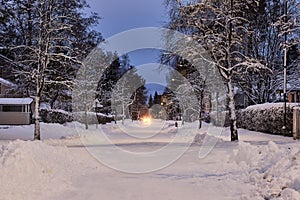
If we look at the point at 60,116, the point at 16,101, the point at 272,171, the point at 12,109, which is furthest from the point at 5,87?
the point at 272,171

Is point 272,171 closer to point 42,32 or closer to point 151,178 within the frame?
point 151,178

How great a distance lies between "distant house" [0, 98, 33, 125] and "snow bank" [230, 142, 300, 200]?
104 ft

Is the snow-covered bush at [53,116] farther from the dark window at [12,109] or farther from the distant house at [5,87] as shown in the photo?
the distant house at [5,87]

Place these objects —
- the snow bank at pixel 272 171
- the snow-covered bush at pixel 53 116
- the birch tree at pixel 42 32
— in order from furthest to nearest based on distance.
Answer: the snow-covered bush at pixel 53 116 < the birch tree at pixel 42 32 < the snow bank at pixel 272 171

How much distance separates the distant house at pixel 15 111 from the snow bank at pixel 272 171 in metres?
31.6

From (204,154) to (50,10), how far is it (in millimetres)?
13038

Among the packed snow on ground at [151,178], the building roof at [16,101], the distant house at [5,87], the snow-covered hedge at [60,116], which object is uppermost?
the distant house at [5,87]

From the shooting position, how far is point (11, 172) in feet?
26.7

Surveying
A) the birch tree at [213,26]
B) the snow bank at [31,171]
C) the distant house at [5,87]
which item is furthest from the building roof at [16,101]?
the snow bank at [31,171]

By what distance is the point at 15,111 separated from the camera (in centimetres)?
3900

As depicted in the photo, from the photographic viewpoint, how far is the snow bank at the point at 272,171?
6951 mm

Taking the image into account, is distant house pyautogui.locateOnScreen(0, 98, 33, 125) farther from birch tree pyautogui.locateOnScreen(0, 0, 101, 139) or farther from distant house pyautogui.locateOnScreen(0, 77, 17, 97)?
birch tree pyautogui.locateOnScreen(0, 0, 101, 139)

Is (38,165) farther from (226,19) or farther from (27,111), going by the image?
(27,111)

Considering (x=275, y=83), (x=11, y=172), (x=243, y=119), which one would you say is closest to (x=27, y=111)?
(x=243, y=119)
